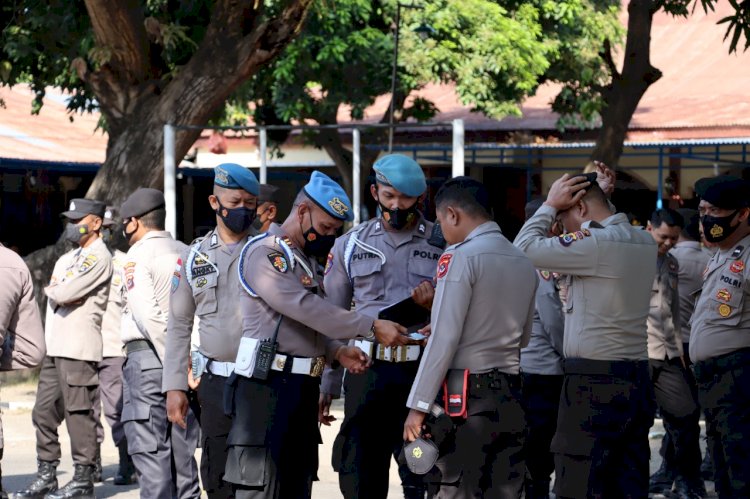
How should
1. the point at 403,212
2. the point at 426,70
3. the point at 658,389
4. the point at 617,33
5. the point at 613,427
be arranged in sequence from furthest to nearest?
the point at 617,33 → the point at 426,70 → the point at 658,389 → the point at 403,212 → the point at 613,427

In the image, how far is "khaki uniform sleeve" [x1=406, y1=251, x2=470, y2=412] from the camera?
16.5 ft

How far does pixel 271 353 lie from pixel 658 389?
3.89m

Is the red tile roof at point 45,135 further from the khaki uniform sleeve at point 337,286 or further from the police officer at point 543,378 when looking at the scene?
the khaki uniform sleeve at point 337,286

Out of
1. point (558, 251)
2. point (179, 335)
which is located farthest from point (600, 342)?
point (179, 335)

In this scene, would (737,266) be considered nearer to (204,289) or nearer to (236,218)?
(236,218)

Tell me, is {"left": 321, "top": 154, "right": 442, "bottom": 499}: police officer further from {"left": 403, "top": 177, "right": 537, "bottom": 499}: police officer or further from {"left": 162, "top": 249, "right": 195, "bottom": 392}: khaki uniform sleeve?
{"left": 403, "top": 177, "right": 537, "bottom": 499}: police officer

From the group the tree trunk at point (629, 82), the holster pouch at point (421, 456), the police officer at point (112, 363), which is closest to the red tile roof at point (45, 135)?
the tree trunk at point (629, 82)

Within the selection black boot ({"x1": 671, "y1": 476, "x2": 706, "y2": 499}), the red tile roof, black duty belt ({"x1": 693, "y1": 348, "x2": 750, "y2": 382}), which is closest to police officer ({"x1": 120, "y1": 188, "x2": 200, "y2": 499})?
black duty belt ({"x1": 693, "y1": 348, "x2": 750, "y2": 382})

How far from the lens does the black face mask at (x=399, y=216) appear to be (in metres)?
6.18

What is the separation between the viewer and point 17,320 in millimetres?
6188

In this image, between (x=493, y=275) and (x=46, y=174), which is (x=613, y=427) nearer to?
(x=493, y=275)

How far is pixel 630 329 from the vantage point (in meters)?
5.71

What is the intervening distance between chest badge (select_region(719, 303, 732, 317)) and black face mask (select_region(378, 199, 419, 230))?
65.0 inches

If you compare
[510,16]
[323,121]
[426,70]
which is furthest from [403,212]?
[323,121]
